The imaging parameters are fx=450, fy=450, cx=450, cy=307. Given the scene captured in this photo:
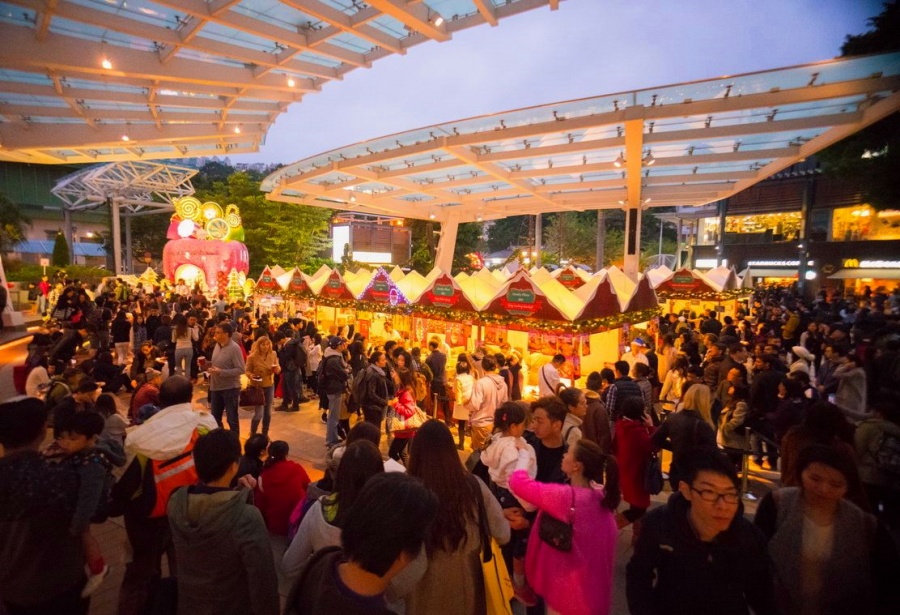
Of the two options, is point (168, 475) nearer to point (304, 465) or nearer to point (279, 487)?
point (279, 487)

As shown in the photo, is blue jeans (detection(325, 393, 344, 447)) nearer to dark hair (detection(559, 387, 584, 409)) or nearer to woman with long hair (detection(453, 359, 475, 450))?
woman with long hair (detection(453, 359, 475, 450))

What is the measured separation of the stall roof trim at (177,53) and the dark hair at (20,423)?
18.1 ft

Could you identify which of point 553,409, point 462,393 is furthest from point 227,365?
point 553,409

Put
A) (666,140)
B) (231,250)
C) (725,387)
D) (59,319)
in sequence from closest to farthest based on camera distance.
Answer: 1. (725,387)
2. (666,140)
3. (59,319)
4. (231,250)

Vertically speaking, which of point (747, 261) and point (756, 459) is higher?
point (747, 261)

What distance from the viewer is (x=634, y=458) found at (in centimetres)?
354

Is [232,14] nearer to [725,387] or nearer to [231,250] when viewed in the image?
[725,387]

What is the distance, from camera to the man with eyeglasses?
171 centimetres

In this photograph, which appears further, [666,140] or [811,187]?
[811,187]

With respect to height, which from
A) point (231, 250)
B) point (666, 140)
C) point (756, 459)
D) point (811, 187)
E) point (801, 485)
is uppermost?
point (811, 187)

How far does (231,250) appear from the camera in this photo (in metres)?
19.9

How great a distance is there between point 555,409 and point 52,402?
436cm

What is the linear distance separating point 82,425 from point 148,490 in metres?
0.49

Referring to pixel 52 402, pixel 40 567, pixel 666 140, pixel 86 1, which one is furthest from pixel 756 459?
pixel 86 1
